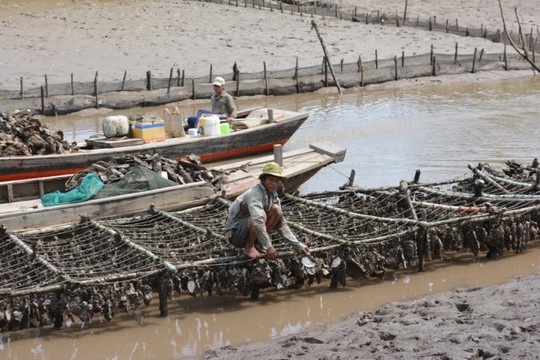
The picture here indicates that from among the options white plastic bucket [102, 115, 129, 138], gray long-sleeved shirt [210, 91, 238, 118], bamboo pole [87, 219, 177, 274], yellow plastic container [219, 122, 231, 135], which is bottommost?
bamboo pole [87, 219, 177, 274]

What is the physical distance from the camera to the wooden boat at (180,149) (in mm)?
13789

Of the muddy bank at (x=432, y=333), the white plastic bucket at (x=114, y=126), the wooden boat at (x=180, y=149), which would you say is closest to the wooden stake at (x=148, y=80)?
the wooden boat at (x=180, y=149)

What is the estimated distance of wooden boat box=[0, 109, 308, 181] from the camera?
1379 centimetres

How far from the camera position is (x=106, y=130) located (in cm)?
1502

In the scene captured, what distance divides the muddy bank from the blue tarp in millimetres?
3814

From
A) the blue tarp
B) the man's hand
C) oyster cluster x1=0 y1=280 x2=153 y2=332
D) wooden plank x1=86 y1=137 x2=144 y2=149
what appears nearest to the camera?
oyster cluster x1=0 y1=280 x2=153 y2=332

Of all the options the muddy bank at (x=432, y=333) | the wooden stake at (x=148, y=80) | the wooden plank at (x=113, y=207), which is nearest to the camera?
the muddy bank at (x=432, y=333)

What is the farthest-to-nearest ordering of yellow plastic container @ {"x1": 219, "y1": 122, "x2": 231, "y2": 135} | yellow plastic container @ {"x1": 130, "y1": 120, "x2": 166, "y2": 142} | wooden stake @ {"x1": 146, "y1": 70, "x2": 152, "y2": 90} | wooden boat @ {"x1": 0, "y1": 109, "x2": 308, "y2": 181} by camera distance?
wooden stake @ {"x1": 146, "y1": 70, "x2": 152, "y2": 90} → yellow plastic container @ {"x1": 219, "y1": 122, "x2": 231, "y2": 135} → yellow plastic container @ {"x1": 130, "y1": 120, "x2": 166, "y2": 142} → wooden boat @ {"x1": 0, "y1": 109, "x2": 308, "y2": 181}

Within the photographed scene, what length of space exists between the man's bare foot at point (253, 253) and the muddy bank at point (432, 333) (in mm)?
1008

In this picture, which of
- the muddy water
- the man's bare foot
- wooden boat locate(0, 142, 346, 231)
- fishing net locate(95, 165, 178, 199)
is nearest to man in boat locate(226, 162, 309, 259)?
the man's bare foot

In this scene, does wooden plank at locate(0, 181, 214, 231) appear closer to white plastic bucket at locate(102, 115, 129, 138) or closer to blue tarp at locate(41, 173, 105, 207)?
blue tarp at locate(41, 173, 105, 207)

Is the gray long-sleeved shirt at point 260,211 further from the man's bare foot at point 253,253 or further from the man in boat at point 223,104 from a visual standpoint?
the man in boat at point 223,104

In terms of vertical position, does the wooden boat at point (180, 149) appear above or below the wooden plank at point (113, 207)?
above

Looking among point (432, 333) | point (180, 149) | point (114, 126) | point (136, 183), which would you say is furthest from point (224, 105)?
point (432, 333)
